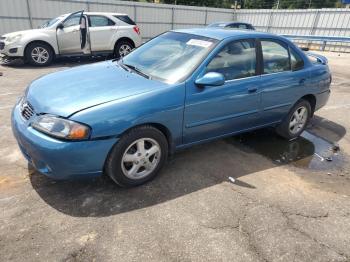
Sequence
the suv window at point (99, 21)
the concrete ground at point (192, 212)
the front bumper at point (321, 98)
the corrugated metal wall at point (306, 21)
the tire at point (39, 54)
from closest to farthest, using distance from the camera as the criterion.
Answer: the concrete ground at point (192, 212), the front bumper at point (321, 98), the tire at point (39, 54), the suv window at point (99, 21), the corrugated metal wall at point (306, 21)

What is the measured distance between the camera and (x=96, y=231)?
2715mm

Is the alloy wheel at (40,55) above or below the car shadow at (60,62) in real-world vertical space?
above

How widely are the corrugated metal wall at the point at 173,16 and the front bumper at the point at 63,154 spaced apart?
41.6ft

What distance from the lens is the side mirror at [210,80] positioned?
3.37 meters

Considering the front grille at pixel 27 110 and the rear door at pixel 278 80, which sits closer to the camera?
the front grille at pixel 27 110

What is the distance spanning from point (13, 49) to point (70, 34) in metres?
1.74

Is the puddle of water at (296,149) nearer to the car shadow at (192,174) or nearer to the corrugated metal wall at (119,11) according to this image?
the car shadow at (192,174)

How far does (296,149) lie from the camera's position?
4.70m

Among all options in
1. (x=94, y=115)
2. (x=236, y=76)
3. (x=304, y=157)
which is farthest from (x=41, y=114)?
(x=304, y=157)

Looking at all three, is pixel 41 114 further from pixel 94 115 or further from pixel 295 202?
pixel 295 202

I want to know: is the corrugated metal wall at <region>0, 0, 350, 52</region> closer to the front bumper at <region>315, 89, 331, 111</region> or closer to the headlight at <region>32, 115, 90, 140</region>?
the headlight at <region>32, 115, 90, 140</region>

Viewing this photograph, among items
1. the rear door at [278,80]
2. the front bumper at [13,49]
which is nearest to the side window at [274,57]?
the rear door at [278,80]

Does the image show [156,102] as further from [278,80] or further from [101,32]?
[101,32]

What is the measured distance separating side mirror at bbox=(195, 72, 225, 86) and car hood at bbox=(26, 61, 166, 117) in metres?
0.43
